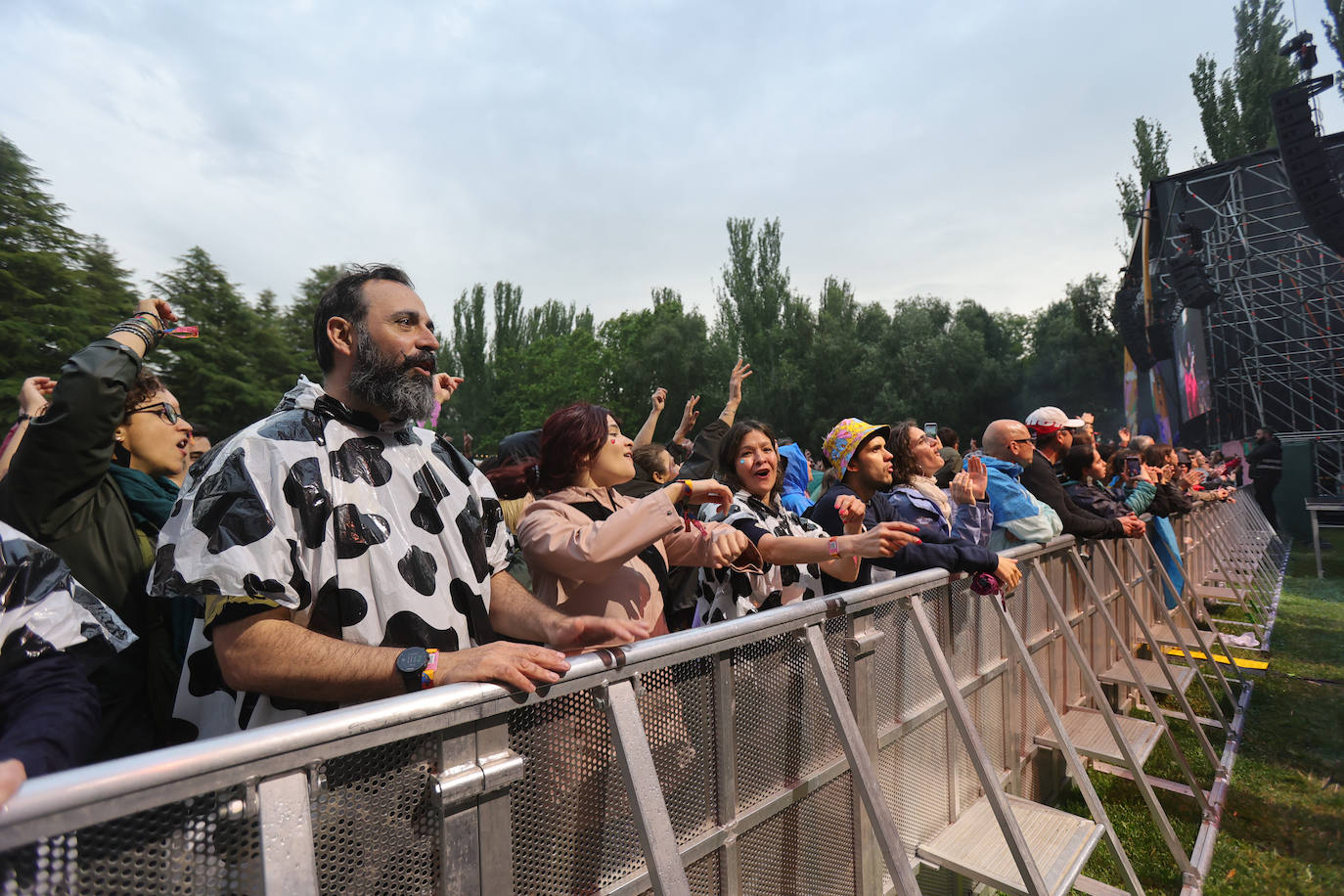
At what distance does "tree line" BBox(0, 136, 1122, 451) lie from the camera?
21.8 meters

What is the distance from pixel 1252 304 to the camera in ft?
55.9

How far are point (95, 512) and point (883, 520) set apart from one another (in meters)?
2.92

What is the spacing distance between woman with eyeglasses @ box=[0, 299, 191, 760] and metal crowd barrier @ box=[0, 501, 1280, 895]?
761mm

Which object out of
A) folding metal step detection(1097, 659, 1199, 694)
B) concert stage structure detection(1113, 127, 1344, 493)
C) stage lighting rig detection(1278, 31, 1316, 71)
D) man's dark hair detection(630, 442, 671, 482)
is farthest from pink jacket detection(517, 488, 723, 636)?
concert stage structure detection(1113, 127, 1344, 493)

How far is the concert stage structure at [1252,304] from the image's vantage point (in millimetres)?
16047

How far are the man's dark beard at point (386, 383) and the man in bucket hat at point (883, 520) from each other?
168cm

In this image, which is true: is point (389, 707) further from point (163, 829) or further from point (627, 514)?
point (627, 514)

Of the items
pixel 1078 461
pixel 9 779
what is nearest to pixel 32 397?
pixel 9 779

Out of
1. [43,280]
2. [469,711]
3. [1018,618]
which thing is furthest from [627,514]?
[43,280]

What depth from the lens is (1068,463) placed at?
17.6 ft

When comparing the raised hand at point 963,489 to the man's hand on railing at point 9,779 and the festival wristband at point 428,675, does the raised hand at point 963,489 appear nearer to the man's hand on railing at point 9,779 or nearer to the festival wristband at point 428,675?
the festival wristband at point 428,675

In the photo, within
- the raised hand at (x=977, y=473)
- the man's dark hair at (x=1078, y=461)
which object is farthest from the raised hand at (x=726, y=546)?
the man's dark hair at (x=1078, y=461)

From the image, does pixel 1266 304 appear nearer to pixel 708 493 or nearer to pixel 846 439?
pixel 846 439

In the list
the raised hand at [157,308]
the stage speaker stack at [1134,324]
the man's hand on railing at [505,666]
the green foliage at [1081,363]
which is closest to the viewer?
the man's hand on railing at [505,666]
